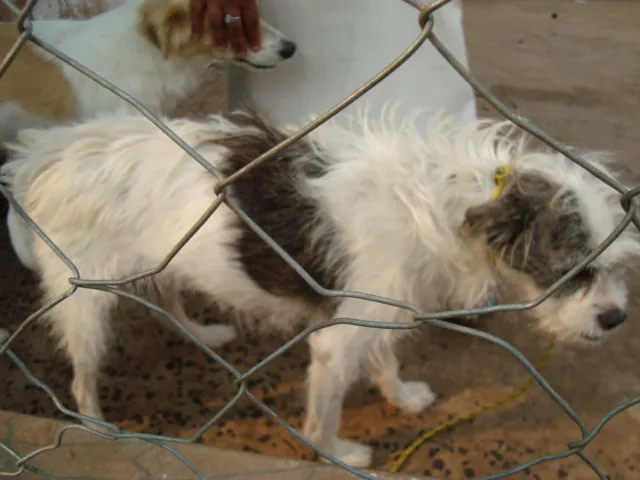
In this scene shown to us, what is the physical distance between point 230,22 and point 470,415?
1586 mm

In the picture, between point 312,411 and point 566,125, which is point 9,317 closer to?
point 312,411

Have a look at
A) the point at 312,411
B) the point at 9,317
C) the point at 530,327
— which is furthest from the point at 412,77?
the point at 9,317

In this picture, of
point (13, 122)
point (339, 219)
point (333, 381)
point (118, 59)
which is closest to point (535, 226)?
point (339, 219)

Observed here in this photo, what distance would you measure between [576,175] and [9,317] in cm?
206

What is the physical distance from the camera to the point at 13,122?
2066mm

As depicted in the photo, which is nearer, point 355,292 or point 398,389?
point 355,292

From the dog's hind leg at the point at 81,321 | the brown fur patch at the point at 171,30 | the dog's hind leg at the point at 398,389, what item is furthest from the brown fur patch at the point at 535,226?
the brown fur patch at the point at 171,30

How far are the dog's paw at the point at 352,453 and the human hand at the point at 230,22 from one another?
4.59 ft

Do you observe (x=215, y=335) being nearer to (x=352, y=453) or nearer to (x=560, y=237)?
(x=352, y=453)

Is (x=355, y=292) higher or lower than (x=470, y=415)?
higher

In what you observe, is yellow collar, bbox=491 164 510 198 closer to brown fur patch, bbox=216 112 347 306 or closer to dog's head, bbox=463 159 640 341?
dog's head, bbox=463 159 640 341

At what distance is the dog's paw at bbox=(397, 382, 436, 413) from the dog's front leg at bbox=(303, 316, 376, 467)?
0.21m

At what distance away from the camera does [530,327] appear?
7.35 feet

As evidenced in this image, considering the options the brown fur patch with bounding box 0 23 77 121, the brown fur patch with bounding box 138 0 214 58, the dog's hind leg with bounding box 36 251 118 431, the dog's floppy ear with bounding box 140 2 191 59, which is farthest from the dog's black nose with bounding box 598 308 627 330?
the brown fur patch with bounding box 0 23 77 121
